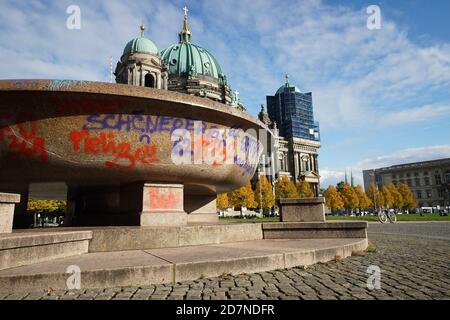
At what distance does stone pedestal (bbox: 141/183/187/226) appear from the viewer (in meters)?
5.85

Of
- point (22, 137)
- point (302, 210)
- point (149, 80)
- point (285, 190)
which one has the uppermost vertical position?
point (149, 80)

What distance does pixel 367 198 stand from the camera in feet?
250

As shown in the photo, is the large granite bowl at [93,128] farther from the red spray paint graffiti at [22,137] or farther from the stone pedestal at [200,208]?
the stone pedestal at [200,208]

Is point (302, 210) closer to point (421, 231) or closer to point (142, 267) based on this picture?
point (142, 267)

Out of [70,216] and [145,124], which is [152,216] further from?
[70,216]

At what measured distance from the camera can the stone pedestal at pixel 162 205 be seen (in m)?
5.85

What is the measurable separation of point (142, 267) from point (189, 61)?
73246 millimetres

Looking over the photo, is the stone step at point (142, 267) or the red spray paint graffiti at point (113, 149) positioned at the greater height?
the red spray paint graffiti at point (113, 149)

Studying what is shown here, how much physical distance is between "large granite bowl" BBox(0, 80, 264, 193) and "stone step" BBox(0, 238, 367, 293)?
1625mm

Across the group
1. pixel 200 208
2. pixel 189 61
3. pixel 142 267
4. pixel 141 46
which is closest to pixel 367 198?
pixel 189 61

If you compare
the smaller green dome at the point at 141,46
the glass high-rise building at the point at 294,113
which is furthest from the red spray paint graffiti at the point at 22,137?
the glass high-rise building at the point at 294,113

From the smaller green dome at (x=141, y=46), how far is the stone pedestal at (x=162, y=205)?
51087 millimetres

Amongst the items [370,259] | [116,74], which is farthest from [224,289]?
[116,74]
